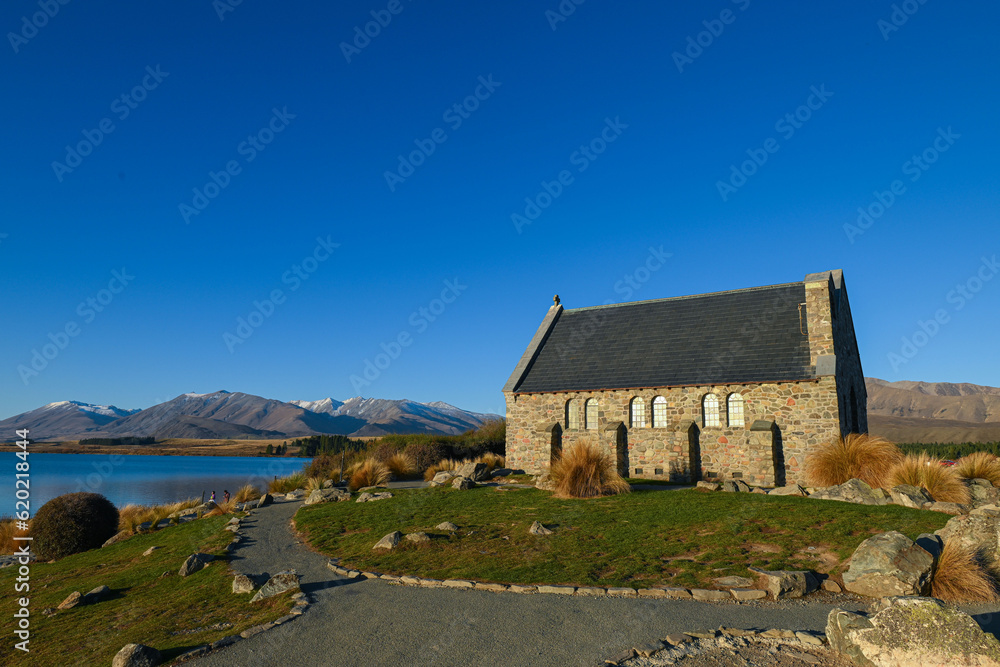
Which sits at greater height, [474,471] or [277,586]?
[474,471]

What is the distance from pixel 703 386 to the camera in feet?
79.0

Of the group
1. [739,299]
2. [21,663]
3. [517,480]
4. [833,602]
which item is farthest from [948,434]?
[21,663]

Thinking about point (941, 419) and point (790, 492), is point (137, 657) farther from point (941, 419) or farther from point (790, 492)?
point (941, 419)

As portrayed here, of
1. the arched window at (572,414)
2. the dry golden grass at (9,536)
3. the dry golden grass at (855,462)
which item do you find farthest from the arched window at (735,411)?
the dry golden grass at (9,536)

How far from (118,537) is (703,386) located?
22.2m

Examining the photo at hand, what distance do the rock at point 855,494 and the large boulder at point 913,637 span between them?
380 inches

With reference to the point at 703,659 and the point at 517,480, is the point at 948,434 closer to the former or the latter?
the point at 517,480

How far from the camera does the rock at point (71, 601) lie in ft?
33.4

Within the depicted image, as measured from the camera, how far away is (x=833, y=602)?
320 inches

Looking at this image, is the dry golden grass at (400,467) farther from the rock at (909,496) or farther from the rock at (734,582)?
the rock at (734,582)

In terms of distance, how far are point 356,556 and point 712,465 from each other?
1695cm

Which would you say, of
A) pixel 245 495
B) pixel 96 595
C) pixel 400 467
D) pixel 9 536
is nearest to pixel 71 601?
pixel 96 595

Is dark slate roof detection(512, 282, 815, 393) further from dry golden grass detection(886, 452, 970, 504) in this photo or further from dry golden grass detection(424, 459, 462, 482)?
dry golden grass detection(886, 452, 970, 504)

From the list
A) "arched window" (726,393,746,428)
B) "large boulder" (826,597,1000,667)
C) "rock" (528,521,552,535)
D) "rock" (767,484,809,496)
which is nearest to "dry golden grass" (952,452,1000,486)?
"rock" (767,484,809,496)
